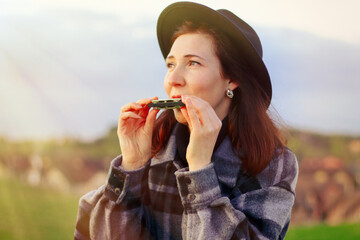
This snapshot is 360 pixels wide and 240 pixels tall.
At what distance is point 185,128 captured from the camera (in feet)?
6.95

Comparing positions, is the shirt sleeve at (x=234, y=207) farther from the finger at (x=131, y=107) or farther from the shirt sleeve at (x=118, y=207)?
the finger at (x=131, y=107)

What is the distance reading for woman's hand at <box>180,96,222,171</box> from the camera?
173cm

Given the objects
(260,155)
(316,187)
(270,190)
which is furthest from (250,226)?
(316,187)

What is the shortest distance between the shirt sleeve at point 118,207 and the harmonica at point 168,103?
34 centimetres

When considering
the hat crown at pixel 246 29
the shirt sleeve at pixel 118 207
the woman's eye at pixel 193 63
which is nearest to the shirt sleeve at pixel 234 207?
the shirt sleeve at pixel 118 207

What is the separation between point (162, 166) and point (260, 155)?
Result: 1.82ft

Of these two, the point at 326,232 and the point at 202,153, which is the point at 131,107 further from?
the point at 326,232

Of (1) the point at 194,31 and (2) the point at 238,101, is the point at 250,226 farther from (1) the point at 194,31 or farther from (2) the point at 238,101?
(1) the point at 194,31

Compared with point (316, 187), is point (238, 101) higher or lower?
higher

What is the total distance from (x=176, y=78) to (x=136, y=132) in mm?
400

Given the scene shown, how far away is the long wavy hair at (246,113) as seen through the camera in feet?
6.28

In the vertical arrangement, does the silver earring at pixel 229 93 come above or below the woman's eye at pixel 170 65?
below

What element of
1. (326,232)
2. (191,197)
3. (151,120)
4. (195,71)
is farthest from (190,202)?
(326,232)

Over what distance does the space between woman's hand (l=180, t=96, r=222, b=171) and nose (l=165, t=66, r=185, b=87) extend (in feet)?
0.47
